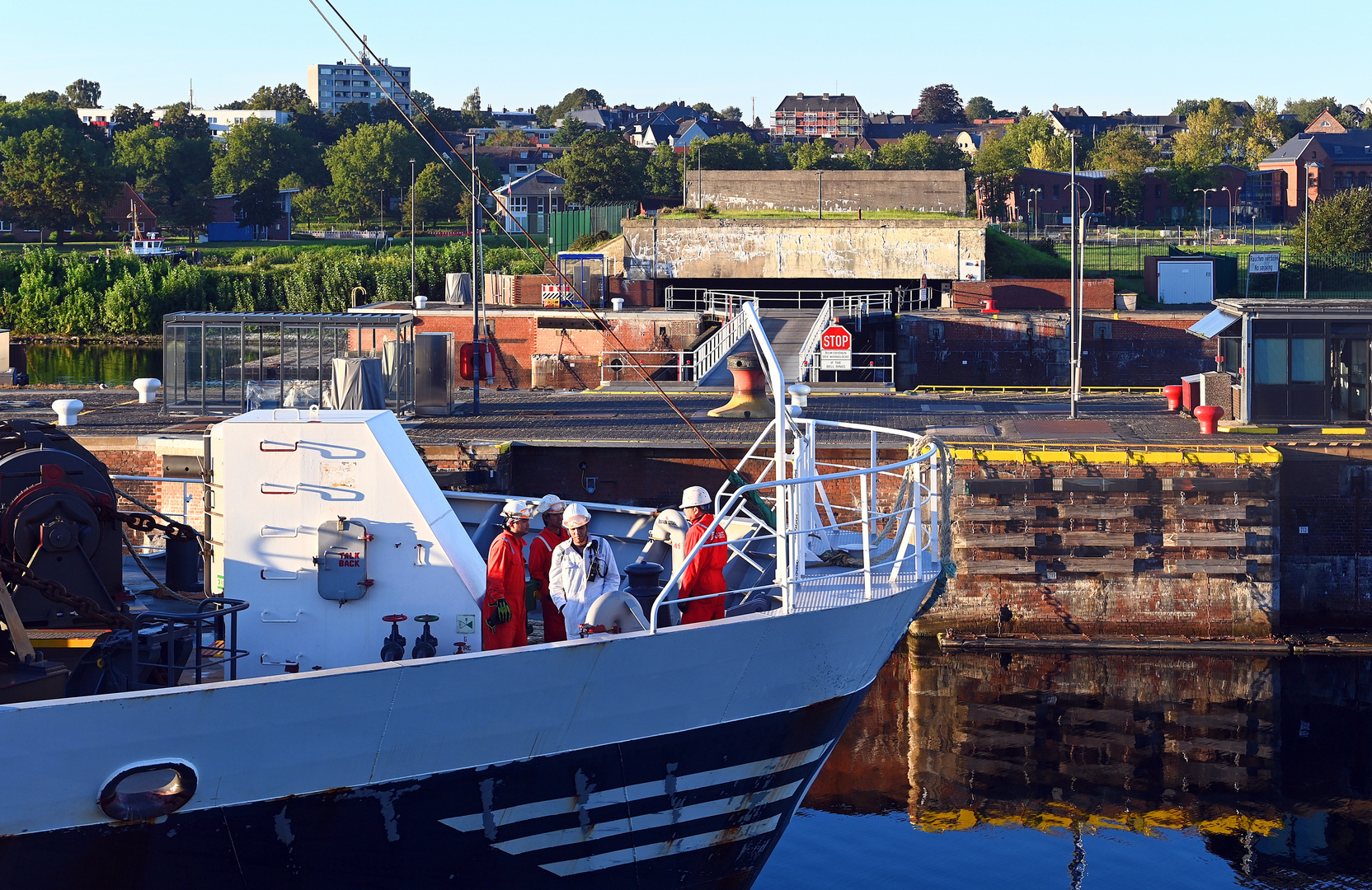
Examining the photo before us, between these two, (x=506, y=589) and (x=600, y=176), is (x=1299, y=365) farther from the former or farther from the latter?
(x=600, y=176)

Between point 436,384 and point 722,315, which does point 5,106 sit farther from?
point 436,384

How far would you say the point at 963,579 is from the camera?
21.3 meters

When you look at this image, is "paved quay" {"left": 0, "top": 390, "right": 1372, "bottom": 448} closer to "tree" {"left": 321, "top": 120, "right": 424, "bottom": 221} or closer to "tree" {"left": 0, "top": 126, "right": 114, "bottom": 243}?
"tree" {"left": 0, "top": 126, "right": 114, "bottom": 243}

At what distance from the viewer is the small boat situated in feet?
31.6

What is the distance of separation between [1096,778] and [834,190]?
5080cm

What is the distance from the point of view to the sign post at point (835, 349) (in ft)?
118

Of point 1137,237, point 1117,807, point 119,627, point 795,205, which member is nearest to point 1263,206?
point 1137,237

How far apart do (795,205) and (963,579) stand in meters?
45.0

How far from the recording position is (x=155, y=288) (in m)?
72.7

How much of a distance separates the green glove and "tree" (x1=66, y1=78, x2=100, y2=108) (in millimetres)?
201641

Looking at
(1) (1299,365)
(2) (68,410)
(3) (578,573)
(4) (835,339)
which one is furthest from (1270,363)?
(2) (68,410)

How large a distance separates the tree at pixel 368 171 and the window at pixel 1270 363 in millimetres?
95503

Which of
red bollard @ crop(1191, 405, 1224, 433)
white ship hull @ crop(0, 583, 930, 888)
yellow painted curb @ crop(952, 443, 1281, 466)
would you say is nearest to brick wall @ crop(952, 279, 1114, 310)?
red bollard @ crop(1191, 405, 1224, 433)

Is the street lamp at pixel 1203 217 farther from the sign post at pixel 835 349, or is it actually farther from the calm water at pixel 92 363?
the calm water at pixel 92 363
